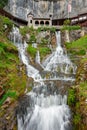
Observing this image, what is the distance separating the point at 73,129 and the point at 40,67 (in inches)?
650

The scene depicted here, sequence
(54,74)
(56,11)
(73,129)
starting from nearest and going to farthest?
(73,129), (54,74), (56,11)

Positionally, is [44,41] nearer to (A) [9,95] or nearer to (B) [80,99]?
(A) [9,95]

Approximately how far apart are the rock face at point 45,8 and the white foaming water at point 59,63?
25861 millimetres

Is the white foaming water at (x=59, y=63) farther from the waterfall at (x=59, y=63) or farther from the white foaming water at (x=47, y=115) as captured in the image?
the white foaming water at (x=47, y=115)

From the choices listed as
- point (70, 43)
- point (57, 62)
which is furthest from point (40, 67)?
point (70, 43)

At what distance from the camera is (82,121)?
77.8 feet

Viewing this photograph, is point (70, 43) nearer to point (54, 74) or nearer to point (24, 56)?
point (24, 56)

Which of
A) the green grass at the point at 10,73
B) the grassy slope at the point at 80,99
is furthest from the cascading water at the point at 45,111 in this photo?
the green grass at the point at 10,73

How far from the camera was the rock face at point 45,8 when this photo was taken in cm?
6781

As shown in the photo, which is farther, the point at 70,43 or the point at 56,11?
the point at 56,11

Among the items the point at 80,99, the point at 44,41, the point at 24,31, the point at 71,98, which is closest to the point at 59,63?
the point at 44,41

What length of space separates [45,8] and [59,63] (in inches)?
1445

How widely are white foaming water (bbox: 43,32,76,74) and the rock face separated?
84.8 ft

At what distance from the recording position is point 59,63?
41062 mm
